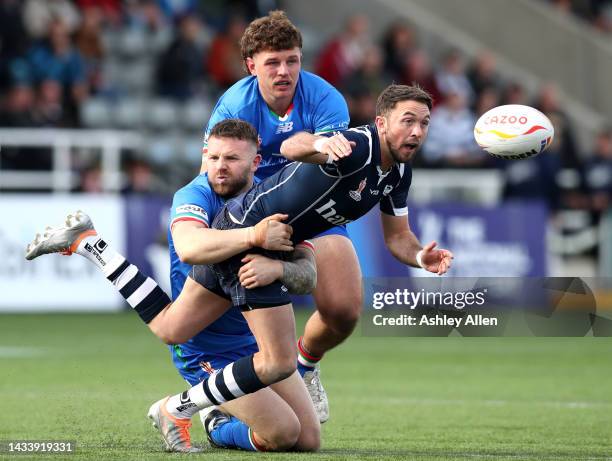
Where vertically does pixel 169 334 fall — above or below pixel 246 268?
below

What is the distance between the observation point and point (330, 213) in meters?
7.19

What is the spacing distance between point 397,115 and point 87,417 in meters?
3.17

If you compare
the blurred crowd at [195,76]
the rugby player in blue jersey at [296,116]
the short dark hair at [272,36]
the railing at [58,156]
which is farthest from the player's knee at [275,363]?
the blurred crowd at [195,76]

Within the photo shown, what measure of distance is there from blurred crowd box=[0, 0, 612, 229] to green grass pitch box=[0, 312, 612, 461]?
3432 millimetres

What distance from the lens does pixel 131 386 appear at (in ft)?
34.1

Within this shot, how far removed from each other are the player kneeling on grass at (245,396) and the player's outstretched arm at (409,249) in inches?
28.3

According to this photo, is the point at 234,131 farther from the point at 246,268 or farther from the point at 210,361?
the point at 210,361

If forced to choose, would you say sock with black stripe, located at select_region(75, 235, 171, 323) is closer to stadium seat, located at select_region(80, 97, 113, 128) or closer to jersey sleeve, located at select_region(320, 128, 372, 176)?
jersey sleeve, located at select_region(320, 128, 372, 176)

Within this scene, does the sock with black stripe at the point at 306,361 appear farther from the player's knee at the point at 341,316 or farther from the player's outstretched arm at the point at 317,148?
the player's outstretched arm at the point at 317,148

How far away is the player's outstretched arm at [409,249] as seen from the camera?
752cm

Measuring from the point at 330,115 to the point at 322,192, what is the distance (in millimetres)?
1289

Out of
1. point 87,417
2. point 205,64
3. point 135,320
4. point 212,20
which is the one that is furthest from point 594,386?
point 212,20

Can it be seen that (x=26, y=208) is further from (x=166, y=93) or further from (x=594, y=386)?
(x=594, y=386)

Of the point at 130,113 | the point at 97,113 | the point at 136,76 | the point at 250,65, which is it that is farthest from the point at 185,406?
the point at 136,76
